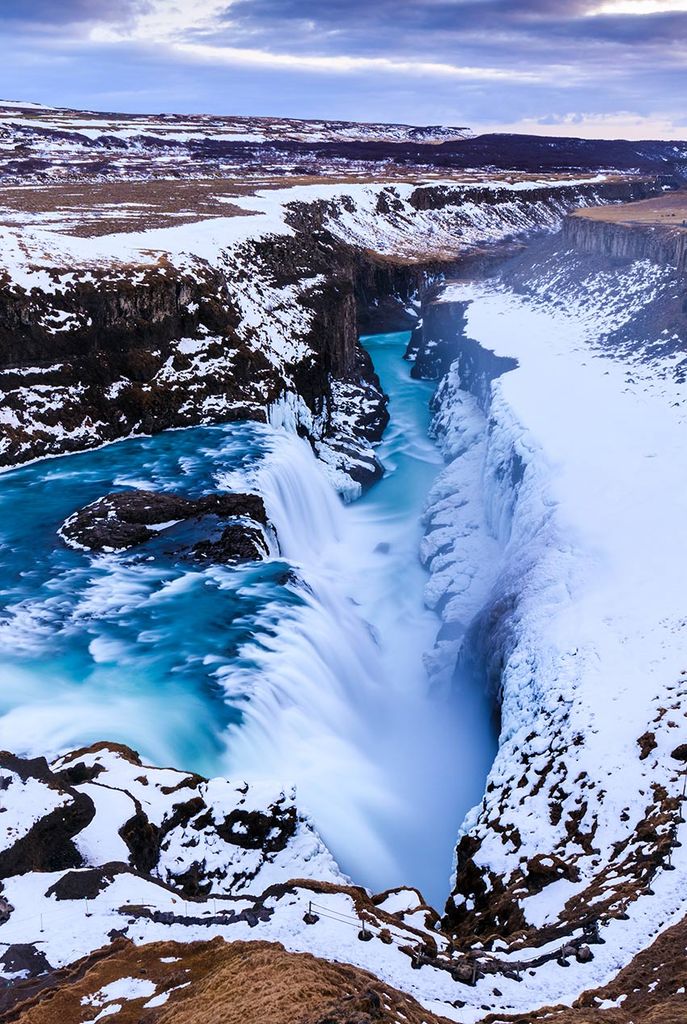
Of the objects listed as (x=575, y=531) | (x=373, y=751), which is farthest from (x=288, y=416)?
(x=373, y=751)

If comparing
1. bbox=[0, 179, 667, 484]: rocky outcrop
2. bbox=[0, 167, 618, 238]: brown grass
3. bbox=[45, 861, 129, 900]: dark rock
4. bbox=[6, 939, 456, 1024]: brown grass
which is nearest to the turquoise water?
bbox=[0, 179, 667, 484]: rocky outcrop

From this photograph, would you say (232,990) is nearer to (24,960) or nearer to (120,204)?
(24,960)

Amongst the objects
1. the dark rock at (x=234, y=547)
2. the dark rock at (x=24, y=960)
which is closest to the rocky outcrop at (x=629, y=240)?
the dark rock at (x=234, y=547)

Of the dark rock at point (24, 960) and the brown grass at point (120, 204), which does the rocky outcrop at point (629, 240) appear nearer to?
the brown grass at point (120, 204)

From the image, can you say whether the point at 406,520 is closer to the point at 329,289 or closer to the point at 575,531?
the point at 575,531

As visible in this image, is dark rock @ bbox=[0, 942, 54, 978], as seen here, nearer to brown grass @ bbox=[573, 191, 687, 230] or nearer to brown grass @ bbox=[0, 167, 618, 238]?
brown grass @ bbox=[0, 167, 618, 238]
